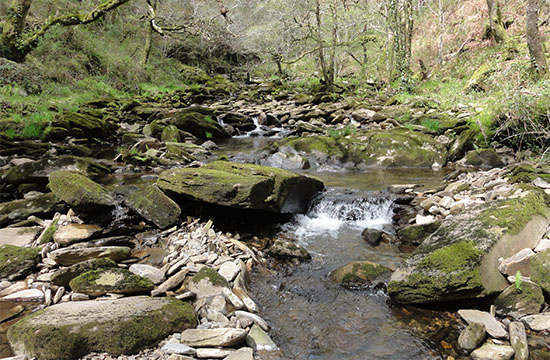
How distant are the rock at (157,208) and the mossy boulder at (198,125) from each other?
713 centimetres

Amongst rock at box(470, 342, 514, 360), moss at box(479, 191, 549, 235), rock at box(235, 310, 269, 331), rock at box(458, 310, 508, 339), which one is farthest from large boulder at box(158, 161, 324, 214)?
rock at box(470, 342, 514, 360)

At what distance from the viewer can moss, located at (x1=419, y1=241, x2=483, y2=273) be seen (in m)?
3.30

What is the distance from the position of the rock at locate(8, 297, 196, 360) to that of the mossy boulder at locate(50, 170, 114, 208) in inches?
100.0

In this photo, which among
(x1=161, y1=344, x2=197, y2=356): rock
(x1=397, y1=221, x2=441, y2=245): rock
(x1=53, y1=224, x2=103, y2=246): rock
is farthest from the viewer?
(x1=397, y1=221, x2=441, y2=245): rock

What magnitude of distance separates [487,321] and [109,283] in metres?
3.50

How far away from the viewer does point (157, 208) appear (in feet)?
17.4

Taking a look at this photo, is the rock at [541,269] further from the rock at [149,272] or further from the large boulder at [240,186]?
the rock at [149,272]

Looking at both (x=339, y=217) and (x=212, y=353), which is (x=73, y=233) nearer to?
(x=212, y=353)

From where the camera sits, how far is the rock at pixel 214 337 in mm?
2658

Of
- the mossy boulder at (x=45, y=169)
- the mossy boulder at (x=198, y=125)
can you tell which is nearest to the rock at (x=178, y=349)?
the mossy boulder at (x=45, y=169)

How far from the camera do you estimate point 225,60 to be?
3434 centimetres

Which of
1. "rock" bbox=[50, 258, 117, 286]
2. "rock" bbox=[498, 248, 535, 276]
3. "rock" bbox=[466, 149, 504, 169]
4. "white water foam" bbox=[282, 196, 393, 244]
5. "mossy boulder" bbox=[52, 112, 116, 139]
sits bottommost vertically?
"white water foam" bbox=[282, 196, 393, 244]

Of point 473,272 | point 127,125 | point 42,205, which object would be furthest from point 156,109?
point 473,272

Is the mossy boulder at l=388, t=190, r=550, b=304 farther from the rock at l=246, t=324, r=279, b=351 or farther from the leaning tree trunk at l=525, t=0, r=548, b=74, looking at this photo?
the leaning tree trunk at l=525, t=0, r=548, b=74
